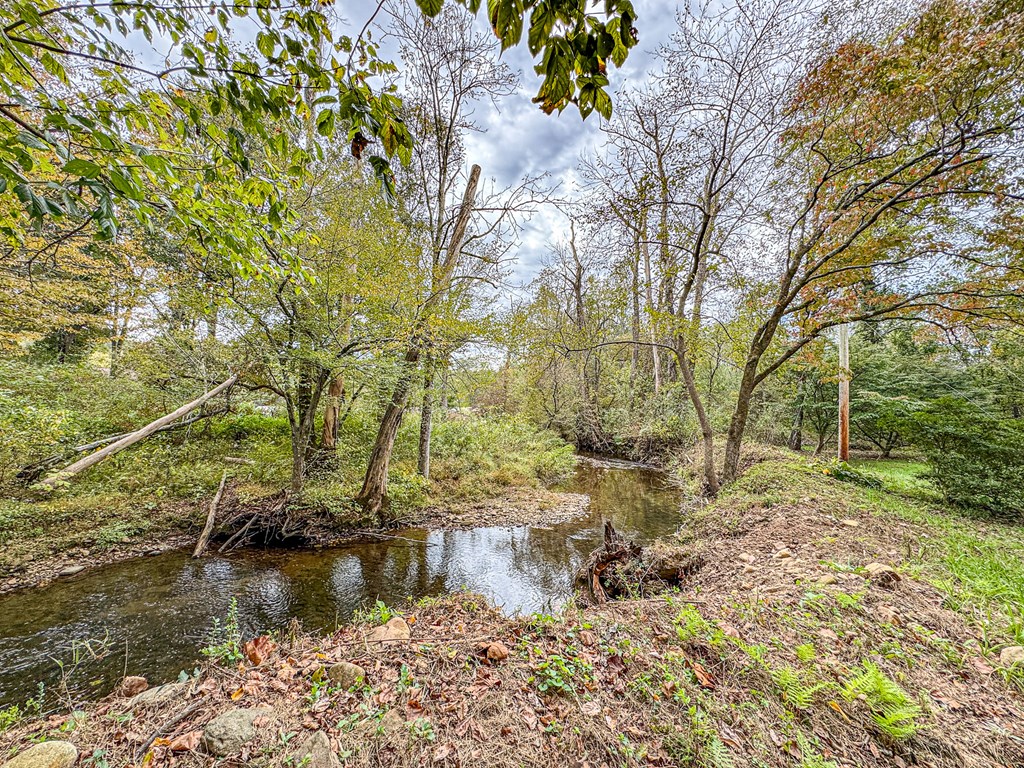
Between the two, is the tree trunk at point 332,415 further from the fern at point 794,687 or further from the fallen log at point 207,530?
the fern at point 794,687

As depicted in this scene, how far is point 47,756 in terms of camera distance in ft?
5.15

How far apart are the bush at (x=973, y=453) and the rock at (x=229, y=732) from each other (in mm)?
9501

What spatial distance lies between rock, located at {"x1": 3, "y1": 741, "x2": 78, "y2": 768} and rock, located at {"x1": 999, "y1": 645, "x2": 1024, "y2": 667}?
16.4 feet

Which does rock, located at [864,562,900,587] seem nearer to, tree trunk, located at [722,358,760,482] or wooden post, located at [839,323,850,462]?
tree trunk, located at [722,358,760,482]

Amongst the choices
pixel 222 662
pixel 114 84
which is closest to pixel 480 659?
pixel 222 662

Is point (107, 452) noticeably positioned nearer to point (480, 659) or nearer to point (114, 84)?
point (114, 84)

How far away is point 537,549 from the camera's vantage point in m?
6.48

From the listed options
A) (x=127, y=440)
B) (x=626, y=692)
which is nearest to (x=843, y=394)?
(x=626, y=692)

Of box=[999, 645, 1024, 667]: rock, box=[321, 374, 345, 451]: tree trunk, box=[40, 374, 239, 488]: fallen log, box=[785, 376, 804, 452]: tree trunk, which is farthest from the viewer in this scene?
box=[785, 376, 804, 452]: tree trunk

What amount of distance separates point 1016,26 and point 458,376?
906cm

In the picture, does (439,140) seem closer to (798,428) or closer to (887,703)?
(887,703)

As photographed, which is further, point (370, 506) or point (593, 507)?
point (593, 507)

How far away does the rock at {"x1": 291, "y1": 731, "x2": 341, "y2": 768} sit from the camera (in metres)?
1.59

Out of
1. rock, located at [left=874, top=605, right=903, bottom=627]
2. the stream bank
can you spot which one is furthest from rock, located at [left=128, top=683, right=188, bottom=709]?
rock, located at [left=874, top=605, right=903, bottom=627]
